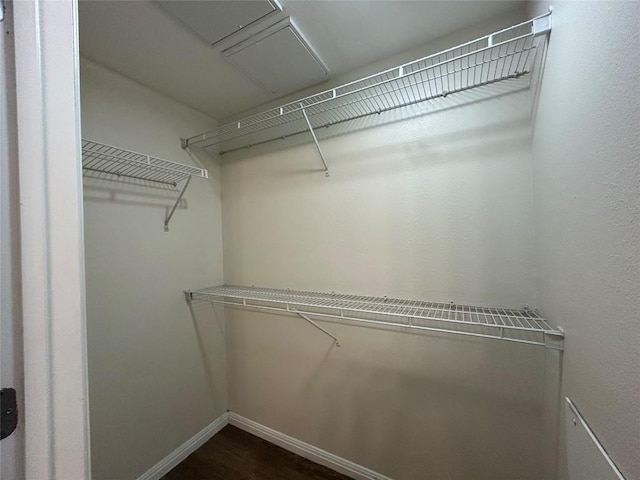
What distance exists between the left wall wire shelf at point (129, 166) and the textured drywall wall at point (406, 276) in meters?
0.47

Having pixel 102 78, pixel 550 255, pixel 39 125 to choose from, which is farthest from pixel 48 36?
pixel 550 255

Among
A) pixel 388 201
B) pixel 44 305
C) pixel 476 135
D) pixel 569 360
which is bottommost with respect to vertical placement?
pixel 569 360

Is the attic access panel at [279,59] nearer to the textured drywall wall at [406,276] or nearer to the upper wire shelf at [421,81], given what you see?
the upper wire shelf at [421,81]

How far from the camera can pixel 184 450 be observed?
5.07 feet

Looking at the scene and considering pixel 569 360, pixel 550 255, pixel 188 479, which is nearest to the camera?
pixel 569 360

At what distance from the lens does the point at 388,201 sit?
1294mm

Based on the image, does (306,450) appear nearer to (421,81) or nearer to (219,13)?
(421,81)

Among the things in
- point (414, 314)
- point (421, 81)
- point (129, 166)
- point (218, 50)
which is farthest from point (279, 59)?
point (414, 314)

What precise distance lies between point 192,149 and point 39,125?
1.45 m

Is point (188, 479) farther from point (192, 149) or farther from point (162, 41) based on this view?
point (162, 41)

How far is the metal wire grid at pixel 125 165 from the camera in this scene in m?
1.18

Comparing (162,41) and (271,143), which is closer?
(162,41)

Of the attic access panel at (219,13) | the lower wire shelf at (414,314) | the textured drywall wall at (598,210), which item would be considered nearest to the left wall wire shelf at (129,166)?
the attic access panel at (219,13)

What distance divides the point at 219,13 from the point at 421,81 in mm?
924
